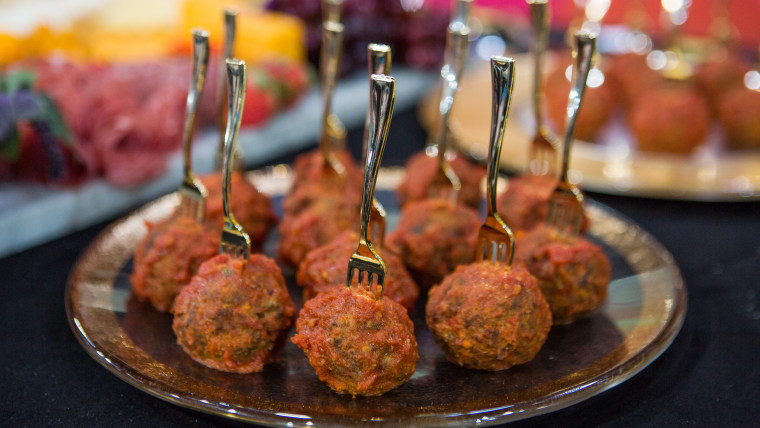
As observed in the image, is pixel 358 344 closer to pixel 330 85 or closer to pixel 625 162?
A: pixel 330 85

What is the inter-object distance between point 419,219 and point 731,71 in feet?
7.22

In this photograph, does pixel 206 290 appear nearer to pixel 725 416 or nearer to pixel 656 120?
pixel 725 416

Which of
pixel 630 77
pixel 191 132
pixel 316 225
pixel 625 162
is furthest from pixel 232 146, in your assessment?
pixel 630 77

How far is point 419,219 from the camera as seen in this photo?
2074 millimetres

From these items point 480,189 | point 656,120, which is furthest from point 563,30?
point 480,189

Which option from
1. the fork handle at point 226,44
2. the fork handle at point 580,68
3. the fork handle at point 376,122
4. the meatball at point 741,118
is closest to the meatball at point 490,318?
the fork handle at point 376,122

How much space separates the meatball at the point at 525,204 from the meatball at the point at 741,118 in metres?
1.34

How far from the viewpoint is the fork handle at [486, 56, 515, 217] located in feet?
5.09

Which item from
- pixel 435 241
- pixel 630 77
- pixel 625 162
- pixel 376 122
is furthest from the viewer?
pixel 630 77

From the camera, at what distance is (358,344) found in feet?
5.03

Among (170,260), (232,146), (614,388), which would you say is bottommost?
(614,388)

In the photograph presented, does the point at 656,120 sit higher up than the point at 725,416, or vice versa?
the point at 656,120

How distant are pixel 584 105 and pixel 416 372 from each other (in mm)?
1913

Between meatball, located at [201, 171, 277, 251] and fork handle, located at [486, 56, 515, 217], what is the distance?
0.80m
